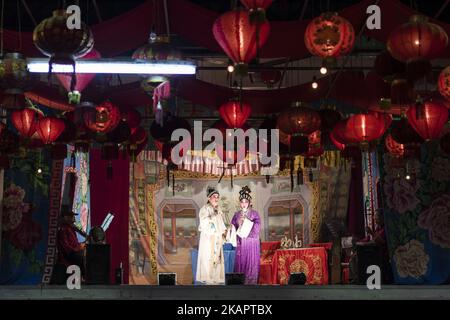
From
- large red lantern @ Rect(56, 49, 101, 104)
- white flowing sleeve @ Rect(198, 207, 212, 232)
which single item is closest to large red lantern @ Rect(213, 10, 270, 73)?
large red lantern @ Rect(56, 49, 101, 104)

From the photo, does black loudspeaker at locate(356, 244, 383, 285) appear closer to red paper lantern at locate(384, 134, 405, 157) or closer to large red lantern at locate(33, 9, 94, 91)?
red paper lantern at locate(384, 134, 405, 157)

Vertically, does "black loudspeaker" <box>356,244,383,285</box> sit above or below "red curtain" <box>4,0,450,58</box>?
below

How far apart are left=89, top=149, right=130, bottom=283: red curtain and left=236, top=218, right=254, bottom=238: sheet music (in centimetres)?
223

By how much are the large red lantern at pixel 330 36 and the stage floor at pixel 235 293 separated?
1.91m

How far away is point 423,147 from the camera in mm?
10445

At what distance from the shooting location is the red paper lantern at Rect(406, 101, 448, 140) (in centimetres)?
705

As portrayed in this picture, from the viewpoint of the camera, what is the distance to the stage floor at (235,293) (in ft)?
20.4

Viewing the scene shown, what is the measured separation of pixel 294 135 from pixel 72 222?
3.63m

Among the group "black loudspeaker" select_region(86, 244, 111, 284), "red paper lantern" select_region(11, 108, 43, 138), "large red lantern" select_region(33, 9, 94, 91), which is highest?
"large red lantern" select_region(33, 9, 94, 91)

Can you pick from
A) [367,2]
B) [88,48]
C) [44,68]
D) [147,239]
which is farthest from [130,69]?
[147,239]

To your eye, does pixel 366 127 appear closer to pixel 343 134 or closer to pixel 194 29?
pixel 343 134

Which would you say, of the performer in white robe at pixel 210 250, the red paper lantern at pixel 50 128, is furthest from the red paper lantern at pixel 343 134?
the performer in white robe at pixel 210 250

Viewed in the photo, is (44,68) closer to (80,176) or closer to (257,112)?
(257,112)

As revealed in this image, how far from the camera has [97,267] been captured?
8.42 metres
